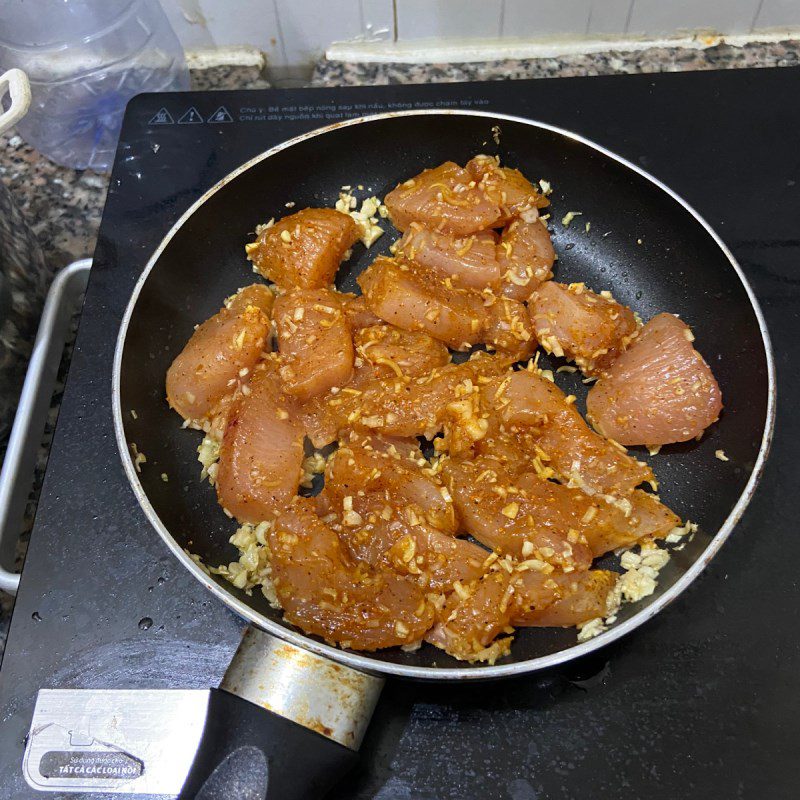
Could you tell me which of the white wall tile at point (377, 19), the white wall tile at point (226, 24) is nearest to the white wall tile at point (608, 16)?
the white wall tile at point (377, 19)

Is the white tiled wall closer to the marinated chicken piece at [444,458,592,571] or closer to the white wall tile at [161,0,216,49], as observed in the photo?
the white wall tile at [161,0,216,49]

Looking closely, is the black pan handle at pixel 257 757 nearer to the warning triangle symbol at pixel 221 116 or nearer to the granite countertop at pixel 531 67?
the warning triangle symbol at pixel 221 116

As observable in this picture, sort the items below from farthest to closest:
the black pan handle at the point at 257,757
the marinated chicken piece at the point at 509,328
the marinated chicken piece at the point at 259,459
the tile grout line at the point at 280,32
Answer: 1. the tile grout line at the point at 280,32
2. the marinated chicken piece at the point at 509,328
3. the marinated chicken piece at the point at 259,459
4. the black pan handle at the point at 257,757

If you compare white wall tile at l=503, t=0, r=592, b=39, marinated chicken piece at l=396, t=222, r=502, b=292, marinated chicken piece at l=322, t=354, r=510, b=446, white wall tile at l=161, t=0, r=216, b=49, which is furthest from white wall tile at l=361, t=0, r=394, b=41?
marinated chicken piece at l=322, t=354, r=510, b=446

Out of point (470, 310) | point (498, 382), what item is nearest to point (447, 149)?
point (470, 310)

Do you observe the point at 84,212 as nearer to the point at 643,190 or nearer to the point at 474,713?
the point at 643,190
